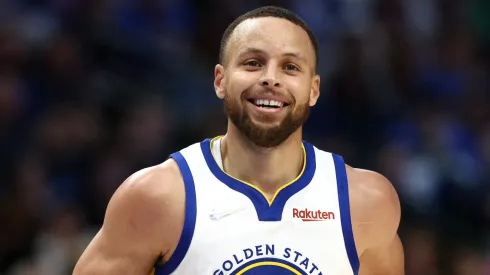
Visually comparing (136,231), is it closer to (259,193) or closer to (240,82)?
(259,193)

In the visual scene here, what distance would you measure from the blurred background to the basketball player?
2.61 metres

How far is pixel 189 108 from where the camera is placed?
7648mm

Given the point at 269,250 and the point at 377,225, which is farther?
the point at 377,225

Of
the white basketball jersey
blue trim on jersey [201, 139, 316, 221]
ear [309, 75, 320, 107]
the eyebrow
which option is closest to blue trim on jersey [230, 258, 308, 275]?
the white basketball jersey

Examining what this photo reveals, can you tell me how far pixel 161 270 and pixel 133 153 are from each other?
3335 mm

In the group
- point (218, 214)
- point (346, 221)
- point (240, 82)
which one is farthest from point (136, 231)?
point (346, 221)

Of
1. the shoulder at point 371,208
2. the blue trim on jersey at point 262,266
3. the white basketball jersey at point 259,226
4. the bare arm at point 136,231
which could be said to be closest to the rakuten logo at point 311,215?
the white basketball jersey at point 259,226

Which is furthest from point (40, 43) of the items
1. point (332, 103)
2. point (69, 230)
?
point (332, 103)

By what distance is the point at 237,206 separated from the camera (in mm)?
3871

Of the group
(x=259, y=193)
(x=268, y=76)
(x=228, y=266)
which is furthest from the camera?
(x=259, y=193)

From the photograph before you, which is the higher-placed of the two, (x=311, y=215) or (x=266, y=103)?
(x=266, y=103)

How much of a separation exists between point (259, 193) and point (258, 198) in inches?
1.1

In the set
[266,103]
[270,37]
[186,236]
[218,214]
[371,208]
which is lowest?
[186,236]

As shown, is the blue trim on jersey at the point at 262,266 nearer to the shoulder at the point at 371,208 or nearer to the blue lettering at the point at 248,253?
the blue lettering at the point at 248,253
